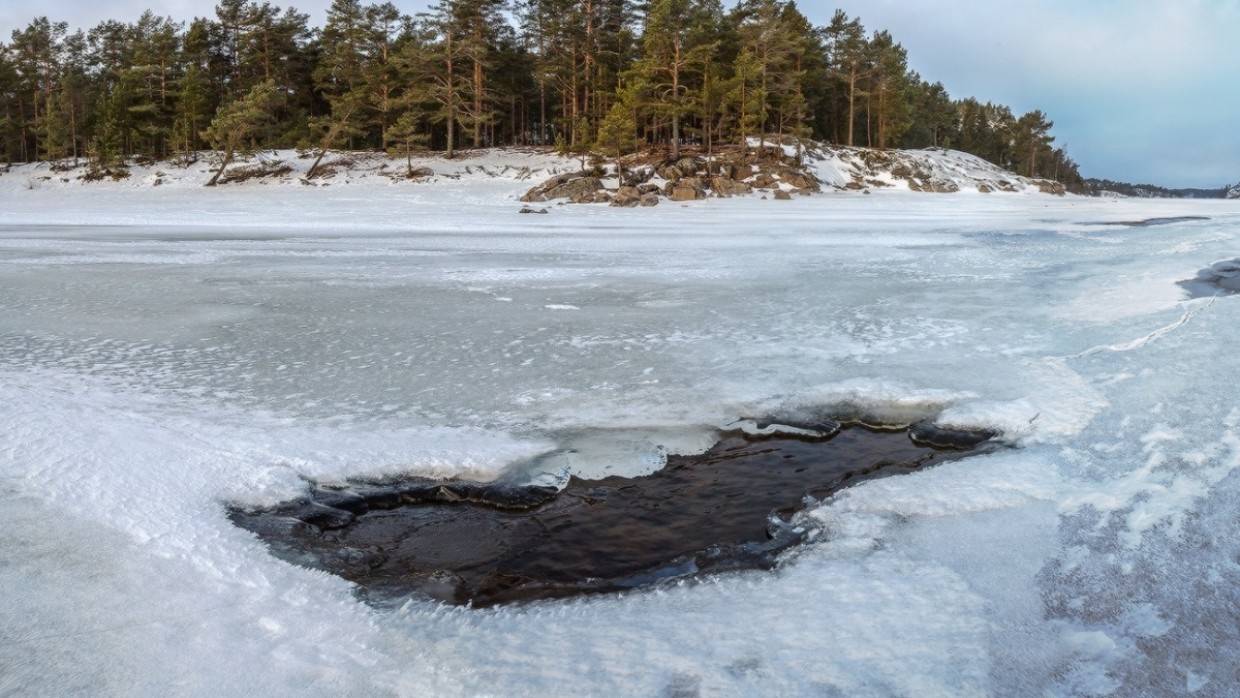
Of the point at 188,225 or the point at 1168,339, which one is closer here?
the point at 1168,339

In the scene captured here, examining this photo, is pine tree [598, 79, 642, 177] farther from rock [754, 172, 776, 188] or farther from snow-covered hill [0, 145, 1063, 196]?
rock [754, 172, 776, 188]

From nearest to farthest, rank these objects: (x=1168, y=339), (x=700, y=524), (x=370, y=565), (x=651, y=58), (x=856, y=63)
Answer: (x=370, y=565), (x=700, y=524), (x=1168, y=339), (x=651, y=58), (x=856, y=63)

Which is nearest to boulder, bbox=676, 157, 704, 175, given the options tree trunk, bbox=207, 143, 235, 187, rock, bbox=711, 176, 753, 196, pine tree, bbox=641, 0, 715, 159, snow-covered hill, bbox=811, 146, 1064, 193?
pine tree, bbox=641, 0, 715, 159

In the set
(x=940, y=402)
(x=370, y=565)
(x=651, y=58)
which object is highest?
(x=651, y=58)

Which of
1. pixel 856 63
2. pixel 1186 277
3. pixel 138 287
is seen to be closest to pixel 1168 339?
pixel 1186 277

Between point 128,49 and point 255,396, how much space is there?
7015 cm

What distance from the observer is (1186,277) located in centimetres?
1062

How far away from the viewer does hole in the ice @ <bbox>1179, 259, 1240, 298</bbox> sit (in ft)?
30.5

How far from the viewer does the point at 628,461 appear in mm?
4418

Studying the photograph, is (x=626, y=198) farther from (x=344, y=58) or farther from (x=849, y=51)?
(x=849, y=51)

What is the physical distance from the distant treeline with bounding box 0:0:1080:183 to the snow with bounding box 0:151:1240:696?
34.4 metres

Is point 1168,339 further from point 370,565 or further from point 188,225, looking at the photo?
point 188,225

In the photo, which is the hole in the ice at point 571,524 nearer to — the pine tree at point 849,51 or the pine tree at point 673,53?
the pine tree at point 673,53

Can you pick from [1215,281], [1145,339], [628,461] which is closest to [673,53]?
[1215,281]
